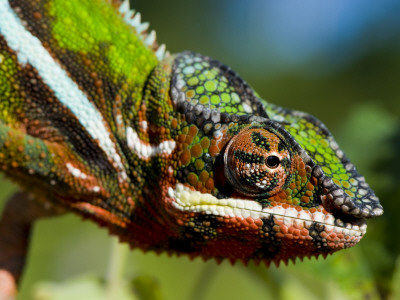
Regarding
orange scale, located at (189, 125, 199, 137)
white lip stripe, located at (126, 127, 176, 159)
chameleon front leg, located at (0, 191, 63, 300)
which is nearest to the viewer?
orange scale, located at (189, 125, 199, 137)

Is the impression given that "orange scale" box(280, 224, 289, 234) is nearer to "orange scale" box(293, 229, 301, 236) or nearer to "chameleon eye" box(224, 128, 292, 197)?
"orange scale" box(293, 229, 301, 236)

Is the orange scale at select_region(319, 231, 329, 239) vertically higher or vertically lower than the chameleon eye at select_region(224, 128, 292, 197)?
lower

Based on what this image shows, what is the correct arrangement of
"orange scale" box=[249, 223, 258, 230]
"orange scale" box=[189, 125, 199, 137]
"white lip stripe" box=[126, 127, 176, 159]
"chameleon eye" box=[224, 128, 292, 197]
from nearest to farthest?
"chameleon eye" box=[224, 128, 292, 197] → "orange scale" box=[249, 223, 258, 230] → "orange scale" box=[189, 125, 199, 137] → "white lip stripe" box=[126, 127, 176, 159]

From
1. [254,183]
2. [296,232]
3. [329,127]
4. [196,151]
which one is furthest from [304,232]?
[329,127]

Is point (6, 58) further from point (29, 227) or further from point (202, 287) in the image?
point (202, 287)

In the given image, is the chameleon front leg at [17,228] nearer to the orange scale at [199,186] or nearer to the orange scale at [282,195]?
the orange scale at [199,186]

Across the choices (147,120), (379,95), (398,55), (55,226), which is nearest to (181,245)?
(147,120)

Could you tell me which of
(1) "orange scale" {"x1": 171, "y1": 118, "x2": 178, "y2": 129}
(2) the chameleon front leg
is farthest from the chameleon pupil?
(2) the chameleon front leg
